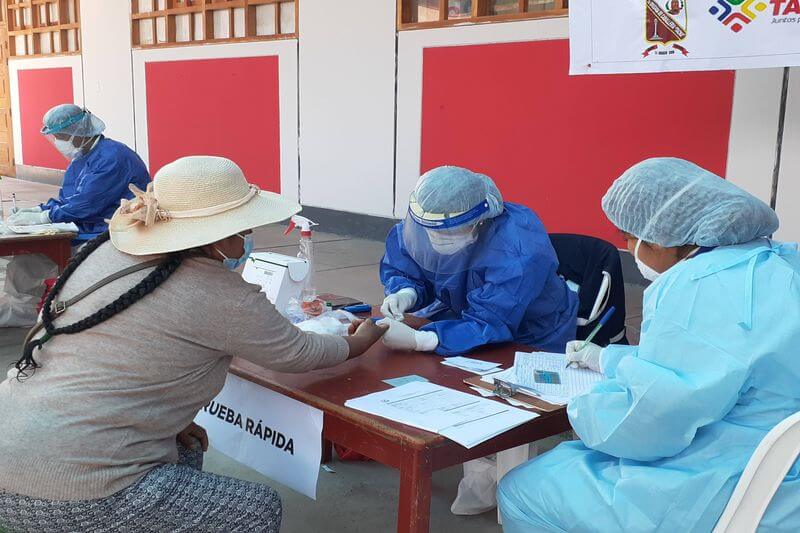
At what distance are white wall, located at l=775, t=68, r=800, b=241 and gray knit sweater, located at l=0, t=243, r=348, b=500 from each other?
3962mm

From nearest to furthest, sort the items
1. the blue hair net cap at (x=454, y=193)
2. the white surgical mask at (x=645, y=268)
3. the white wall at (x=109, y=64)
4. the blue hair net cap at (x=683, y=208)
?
1. the blue hair net cap at (x=683, y=208)
2. the white surgical mask at (x=645, y=268)
3. the blue hair net cap at (x=454, y=193)
4. the white wall at (x=109, y=64)

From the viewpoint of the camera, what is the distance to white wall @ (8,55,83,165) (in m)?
11.0

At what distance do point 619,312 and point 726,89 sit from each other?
269 centimetres

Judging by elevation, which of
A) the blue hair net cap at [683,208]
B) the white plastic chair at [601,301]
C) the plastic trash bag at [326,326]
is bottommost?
the white plastic chair at [601,301]

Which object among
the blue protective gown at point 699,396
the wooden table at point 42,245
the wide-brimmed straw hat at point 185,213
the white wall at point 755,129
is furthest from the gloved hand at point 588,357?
the white wall at point 755,129

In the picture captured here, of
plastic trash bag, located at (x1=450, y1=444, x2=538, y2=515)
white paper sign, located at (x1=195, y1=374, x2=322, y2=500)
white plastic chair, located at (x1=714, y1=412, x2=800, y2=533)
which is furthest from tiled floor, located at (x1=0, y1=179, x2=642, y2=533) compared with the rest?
white plastic chair, located at (x1=714, y1=412, x2=800, y2=533)

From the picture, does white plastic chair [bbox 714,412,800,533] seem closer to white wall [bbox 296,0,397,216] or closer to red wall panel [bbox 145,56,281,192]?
white wall [bbox 296,0,397,216]

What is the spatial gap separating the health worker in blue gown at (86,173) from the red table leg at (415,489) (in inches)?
125

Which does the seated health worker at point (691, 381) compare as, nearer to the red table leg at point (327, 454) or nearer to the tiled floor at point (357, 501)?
the tiled floor at point (357, 501)

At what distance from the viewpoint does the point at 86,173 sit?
4414mm

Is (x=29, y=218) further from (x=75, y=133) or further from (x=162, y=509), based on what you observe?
(x=162, y=509)

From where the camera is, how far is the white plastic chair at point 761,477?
4.63 ft

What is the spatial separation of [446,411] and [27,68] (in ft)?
38.8

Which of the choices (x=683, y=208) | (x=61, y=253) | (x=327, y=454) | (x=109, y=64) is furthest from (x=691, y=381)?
(x=109, y=64)
